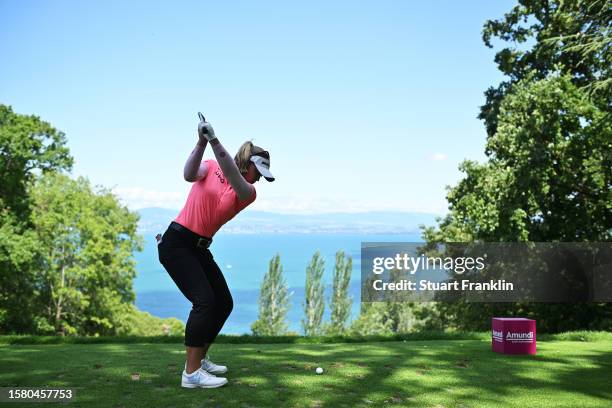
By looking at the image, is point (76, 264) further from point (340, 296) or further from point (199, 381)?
point (340, 296)

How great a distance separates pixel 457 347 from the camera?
9086mm

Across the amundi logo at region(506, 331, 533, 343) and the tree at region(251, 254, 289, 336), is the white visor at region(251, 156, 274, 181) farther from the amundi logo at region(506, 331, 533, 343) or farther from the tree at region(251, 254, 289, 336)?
the tree at region(251, 254, 289, 336)

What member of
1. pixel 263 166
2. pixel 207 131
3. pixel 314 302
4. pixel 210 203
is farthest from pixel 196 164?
pixel 314 302

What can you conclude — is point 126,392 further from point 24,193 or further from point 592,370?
point 24,193

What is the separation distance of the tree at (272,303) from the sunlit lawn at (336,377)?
71664 mm

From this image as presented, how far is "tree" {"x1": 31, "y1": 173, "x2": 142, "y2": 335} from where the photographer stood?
134 ft

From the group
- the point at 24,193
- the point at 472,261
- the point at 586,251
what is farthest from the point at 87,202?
the point at 586,251

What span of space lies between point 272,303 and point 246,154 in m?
75.9

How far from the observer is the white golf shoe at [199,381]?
589cm

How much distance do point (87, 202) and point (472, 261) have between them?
30136 millimetres

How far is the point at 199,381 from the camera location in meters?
5.89

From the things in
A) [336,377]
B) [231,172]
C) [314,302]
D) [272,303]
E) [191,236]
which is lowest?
[272,303]

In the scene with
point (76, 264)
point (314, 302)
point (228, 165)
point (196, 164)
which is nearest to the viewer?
point (228, 165)

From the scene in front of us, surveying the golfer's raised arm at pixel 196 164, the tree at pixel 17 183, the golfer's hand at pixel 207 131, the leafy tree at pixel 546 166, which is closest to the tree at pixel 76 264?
the tree at pixel 17 183
